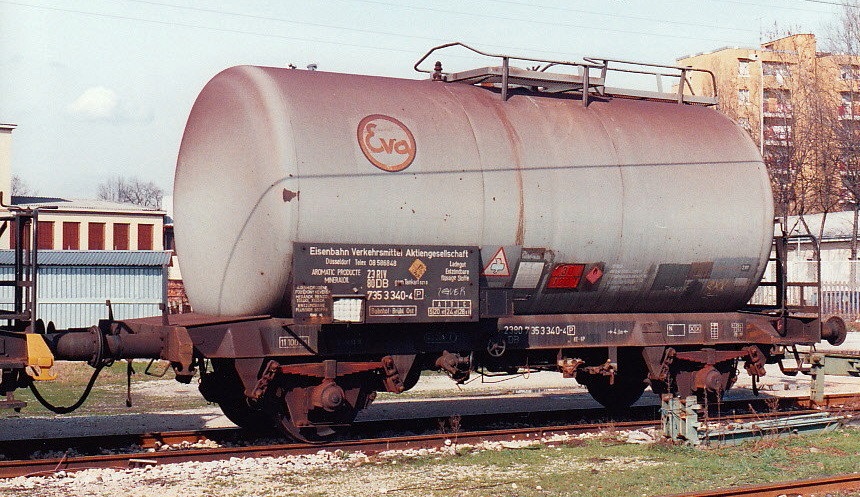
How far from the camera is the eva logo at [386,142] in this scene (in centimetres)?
1177

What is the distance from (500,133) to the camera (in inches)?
498

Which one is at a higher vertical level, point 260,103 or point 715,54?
point 715,54

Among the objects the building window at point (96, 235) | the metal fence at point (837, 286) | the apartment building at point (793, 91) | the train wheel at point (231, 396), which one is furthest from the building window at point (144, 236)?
the train wheel at point (231, 396)

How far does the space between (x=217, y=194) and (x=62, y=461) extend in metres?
3.38

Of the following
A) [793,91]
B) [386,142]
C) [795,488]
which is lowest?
[795,488]

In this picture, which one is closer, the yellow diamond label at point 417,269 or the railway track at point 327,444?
the railway track at point 327,444

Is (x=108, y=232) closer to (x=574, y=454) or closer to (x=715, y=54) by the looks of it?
(x=574, y=454)

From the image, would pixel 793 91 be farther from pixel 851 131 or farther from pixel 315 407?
pixel 315 407

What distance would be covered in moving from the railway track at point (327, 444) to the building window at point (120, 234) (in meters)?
45.3

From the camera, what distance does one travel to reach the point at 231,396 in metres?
13.2

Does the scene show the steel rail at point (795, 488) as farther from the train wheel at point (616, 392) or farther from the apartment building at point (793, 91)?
the apartment building at point (793, 91)

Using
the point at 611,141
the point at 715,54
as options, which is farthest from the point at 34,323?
the point at 715,54

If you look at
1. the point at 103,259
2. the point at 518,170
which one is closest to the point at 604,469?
the point at 518,170

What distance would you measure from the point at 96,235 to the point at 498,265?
4798 cm
